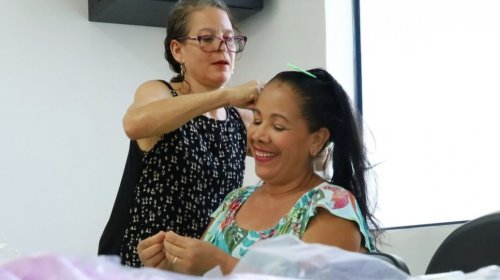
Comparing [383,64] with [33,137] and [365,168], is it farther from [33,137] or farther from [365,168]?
[33,137]

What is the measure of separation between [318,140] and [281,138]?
0.09 meters

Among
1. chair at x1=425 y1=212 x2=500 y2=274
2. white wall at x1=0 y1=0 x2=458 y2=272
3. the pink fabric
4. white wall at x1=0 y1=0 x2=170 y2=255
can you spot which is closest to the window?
white wall at x1=0 y1=0 x2=458 y2=272

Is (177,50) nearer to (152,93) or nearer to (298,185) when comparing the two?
(152,93)

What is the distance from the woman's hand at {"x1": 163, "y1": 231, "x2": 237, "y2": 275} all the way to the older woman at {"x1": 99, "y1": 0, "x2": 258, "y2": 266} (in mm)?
419

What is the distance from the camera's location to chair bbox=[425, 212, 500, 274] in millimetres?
1167

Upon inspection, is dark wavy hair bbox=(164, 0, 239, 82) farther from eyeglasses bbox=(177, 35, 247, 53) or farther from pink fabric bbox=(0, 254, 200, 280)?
pink fabric bbox=(0, 254, 200, 280)

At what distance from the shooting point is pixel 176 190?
68.1 inches

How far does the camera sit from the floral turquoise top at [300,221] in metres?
1.34

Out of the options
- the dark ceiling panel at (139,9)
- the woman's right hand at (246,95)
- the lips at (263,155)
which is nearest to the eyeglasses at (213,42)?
the woman's right hand at (246,95)

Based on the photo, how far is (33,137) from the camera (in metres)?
2.89

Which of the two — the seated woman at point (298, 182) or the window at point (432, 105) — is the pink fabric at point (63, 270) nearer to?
the seated woman at point (298, 182)

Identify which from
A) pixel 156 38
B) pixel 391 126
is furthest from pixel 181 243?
pixel 156 38

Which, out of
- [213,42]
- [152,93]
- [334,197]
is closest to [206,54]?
[213,42]

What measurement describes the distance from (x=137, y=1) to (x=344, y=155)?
1.56 metres
